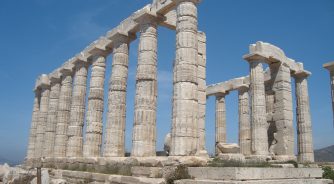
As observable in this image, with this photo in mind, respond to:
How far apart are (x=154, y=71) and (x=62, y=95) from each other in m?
12.3

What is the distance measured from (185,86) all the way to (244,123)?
12625 mm

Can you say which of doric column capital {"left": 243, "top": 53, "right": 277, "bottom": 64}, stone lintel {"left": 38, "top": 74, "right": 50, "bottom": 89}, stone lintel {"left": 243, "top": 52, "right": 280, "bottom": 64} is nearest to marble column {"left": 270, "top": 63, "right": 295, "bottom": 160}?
stone lintel {"left": 243, "top": 52, "right": 280, "bottom": 64}

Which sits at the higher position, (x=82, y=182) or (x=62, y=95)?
(x=62, y=95)

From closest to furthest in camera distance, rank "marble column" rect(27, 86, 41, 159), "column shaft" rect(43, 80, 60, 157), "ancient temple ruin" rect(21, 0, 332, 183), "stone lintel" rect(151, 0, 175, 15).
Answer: "ancient temple ruin" rect(21, 0, 332, 183)
"stone lintel" rect(151, 0, 175, 15)
"column shaft" rect(43, 80, 60, 157)
"marble column" rect(27, 86, 41, 159)

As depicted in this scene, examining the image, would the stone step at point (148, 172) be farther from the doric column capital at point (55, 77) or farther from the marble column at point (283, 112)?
the doric column capital at point (55, 77)

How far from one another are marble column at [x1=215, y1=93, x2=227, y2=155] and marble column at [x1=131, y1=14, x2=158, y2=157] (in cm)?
1262

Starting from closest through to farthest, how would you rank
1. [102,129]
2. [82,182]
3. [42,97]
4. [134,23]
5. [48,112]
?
[82,182], [134,23], [102,129], [48,112], [42,97]

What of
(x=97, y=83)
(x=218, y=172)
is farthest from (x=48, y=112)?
(x=218, y=172)

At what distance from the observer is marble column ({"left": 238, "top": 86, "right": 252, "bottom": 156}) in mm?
25125

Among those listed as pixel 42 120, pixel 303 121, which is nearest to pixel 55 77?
pixel 42 120

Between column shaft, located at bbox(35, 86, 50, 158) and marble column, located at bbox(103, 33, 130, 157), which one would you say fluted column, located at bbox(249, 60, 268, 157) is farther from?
column shaft, located at bbox(35, 86, 50, 158)

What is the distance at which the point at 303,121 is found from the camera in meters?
25.2

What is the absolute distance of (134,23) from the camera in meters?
20.7

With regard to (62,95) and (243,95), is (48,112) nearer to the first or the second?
(62,95)
